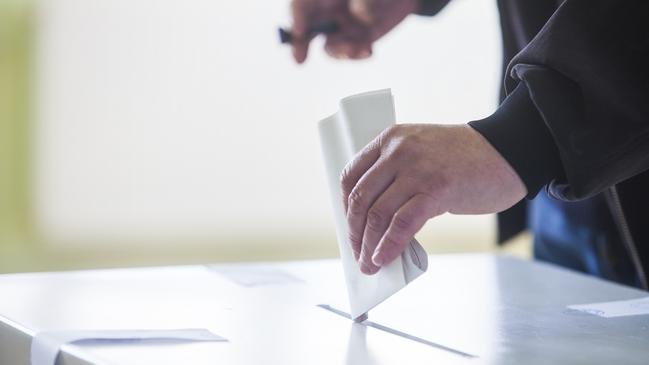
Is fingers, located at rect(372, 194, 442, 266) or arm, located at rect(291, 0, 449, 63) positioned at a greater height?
arm, located at rect(291, 0, 449, 63)

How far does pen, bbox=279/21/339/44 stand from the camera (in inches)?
36.3

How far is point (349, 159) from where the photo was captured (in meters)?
0.76

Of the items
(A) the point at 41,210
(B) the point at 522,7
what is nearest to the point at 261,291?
(B) the point at 522,7

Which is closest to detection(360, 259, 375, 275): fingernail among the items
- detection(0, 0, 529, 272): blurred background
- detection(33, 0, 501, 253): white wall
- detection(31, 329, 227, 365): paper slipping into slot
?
detection(31, 329, 227, 365): paper slipping into slot

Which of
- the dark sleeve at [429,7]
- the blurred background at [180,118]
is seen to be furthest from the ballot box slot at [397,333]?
the blurred background at [180,118]

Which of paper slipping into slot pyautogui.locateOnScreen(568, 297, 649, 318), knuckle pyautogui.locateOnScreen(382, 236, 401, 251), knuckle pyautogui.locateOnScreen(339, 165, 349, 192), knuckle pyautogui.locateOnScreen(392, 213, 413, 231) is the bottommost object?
paper slipping into slot pyautogui.locateOnScreen(568, 297, 649, 318)

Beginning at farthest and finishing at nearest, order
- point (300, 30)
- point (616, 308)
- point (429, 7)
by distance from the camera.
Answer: point (429, 7), point (300, 30), point (616, 308)

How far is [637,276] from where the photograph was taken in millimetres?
1080

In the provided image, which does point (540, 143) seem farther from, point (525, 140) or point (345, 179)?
point (345, 179)

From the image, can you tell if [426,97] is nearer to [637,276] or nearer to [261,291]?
[637,276]

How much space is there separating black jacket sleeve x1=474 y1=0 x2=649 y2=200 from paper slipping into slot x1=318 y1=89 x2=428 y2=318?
0.10 metres

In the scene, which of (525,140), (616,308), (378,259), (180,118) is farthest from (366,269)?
(180,118)

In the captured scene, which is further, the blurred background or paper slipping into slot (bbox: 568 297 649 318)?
the blurred background

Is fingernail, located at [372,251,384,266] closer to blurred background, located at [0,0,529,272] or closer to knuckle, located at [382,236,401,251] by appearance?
knuckle, located at [382,236,401,251]
